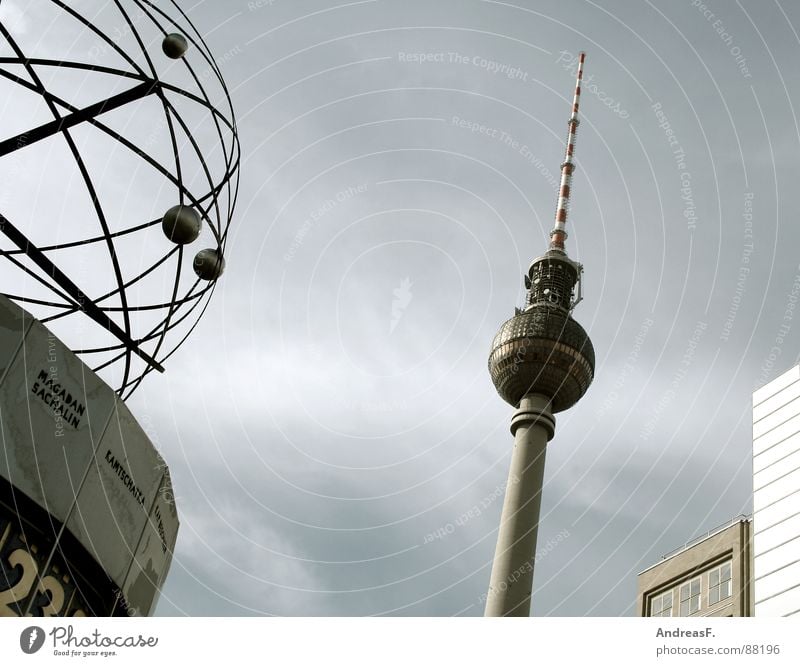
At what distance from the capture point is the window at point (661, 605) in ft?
163

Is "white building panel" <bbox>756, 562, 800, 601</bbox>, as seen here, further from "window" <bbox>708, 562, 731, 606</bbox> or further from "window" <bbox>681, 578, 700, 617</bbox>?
"window" <bbox>681, 578, 700, 617</bbox>

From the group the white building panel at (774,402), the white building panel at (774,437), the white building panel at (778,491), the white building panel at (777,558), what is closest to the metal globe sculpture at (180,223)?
the white building panel at (777,558)

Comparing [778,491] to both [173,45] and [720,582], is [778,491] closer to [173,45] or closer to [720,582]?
[173,45]

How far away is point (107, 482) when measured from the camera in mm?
9211

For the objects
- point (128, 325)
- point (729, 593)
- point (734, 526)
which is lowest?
point (128, 325)

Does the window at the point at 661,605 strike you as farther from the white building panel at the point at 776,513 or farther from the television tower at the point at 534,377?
the white building panel at the point at 776,513

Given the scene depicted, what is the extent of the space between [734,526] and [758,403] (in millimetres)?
20878

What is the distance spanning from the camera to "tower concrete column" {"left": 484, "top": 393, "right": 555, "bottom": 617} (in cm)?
5741

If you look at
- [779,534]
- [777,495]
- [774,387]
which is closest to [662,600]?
[774,387]

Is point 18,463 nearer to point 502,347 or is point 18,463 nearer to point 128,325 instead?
point 128,325

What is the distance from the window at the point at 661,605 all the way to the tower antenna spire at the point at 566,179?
106 ft

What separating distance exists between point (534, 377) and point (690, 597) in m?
23.7

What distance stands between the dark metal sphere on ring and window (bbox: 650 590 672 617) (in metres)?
20.4
